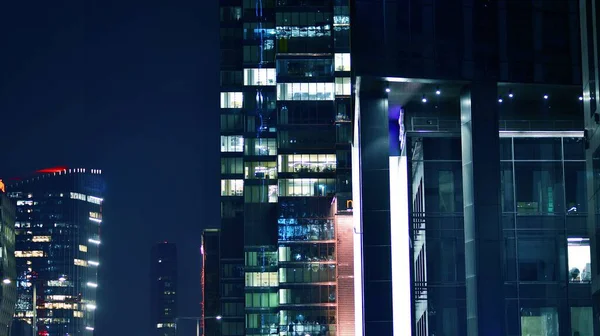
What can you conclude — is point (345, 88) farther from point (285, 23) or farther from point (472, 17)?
point (472, 17)

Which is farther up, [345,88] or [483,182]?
[345,88]

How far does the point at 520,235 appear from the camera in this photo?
59.3 meters

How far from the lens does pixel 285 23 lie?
187 metres

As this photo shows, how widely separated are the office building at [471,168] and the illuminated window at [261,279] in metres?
117

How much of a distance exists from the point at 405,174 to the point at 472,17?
32.8 ft

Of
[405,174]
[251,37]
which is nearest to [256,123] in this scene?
[251,37]

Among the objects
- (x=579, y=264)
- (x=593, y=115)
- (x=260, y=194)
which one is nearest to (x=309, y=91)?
(x=260, y=194)

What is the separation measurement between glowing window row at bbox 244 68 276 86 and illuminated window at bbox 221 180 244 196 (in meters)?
16.2

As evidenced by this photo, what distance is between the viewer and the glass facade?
194 ft

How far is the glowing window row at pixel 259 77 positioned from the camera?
19225cm

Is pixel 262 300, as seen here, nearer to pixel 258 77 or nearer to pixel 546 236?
pixel 258 77

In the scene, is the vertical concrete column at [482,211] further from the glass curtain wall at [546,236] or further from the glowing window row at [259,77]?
the glowing window row at [259,77]

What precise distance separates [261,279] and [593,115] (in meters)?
140

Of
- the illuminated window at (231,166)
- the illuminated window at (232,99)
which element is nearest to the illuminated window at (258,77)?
the illuminated window at (232,99)
